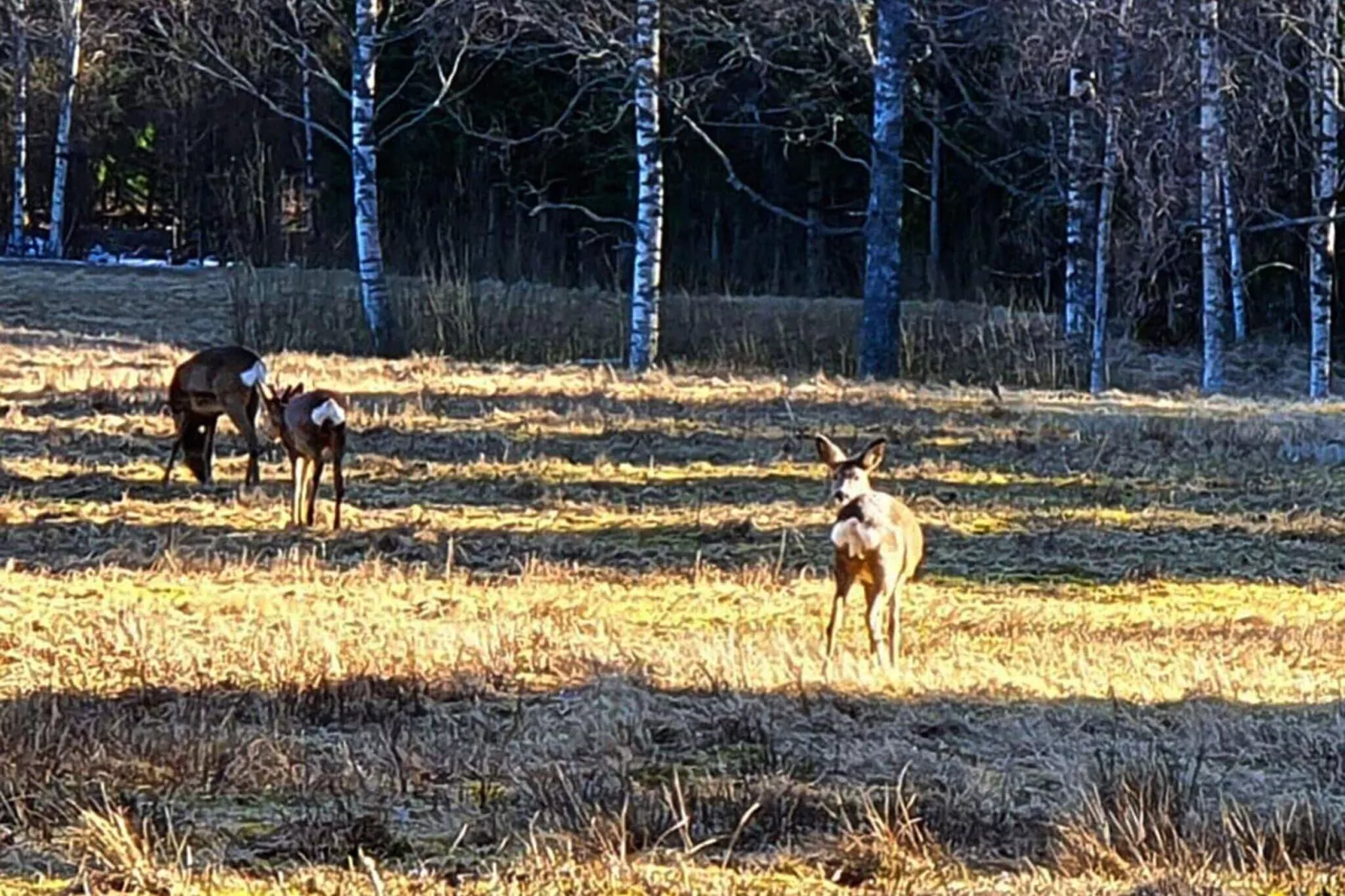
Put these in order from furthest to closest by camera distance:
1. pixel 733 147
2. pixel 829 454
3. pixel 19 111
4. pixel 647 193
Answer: pixel 733 147 → pixel 19 111 → pixel 647 193 → pixel 829 454

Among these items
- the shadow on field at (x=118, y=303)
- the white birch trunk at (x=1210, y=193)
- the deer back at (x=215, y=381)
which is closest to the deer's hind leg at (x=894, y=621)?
the deer back at (x=215, y=381)

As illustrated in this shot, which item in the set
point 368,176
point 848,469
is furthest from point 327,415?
point 368,176

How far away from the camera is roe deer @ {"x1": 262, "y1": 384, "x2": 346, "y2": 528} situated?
13.1m

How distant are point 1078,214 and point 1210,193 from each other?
2248 mm

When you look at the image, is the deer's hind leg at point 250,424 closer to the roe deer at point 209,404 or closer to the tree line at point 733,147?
the roe deer at point 209,404

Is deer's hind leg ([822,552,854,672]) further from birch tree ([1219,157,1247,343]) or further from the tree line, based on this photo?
birch tree ([1219,157,1247,343])

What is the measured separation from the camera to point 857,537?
29.5 ft

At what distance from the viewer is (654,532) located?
13406 mm

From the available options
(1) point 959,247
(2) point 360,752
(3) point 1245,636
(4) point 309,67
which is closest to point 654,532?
(3) point 1245,636

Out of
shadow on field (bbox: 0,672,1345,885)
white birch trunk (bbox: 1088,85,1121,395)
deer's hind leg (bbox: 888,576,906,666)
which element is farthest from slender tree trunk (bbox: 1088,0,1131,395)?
shadow on field (bbox: 0,672,1345,885)

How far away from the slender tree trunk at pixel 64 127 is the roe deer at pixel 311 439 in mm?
29760

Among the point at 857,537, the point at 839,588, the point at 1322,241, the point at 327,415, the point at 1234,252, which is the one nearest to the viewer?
the point at 857,537

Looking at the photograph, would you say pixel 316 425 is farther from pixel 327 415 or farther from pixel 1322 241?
pixel 1322 241

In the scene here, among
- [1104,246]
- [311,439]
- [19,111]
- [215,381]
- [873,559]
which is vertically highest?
[19,111]
